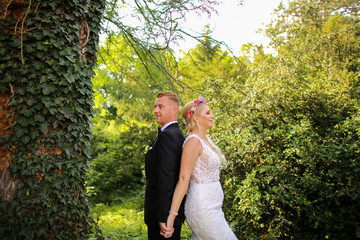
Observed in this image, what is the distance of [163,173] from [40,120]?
117 centimetres

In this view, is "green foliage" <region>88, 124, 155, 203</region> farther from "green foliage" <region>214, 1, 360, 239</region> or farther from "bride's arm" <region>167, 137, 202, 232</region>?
"bride's arm" <region>167, 137, 202, 232</region>

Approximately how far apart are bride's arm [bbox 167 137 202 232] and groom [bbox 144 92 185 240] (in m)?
0.05

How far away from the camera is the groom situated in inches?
105

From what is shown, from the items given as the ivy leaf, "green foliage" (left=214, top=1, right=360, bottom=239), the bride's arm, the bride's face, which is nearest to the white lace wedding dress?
the bride's arm

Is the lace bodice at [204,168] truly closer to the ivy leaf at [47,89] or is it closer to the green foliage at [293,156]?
the ivy leaf at [47,89]

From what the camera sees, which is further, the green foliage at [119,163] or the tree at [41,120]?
the green foliage at [119,163]

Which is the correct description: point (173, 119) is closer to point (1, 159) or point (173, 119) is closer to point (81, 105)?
point (81, 105)

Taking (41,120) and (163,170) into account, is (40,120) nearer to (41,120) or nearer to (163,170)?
(41,120)

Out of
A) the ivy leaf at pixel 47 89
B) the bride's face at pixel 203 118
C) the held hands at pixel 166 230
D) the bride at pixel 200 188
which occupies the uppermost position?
the ivy leaf at pixel 47 89

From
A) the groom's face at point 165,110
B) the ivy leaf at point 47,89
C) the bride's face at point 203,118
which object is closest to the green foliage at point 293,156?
the bride's face at point 203,118

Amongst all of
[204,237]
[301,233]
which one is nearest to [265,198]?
[301,233]

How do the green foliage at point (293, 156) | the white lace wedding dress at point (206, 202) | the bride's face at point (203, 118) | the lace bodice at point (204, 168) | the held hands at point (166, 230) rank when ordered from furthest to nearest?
the green foliage at point (293, 156), the bride's face at point (203, 118), the lace bodice at point (204, 168), the white lace wedding dress at point (206, 202), the held hands at point (166, 230)

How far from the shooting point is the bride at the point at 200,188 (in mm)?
2736

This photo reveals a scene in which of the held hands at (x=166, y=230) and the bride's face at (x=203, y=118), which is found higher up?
the bride's face at (x=203, y=118)
